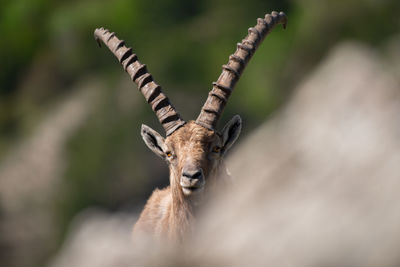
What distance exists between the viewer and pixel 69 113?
33.7 m

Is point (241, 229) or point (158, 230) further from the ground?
point (158, 230)

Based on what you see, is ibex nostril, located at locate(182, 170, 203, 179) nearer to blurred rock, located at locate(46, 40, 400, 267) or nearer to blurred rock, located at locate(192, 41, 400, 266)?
Answer: blurred rock, located at locate(46, 40, 400, 267)

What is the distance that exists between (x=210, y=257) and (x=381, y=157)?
159cm

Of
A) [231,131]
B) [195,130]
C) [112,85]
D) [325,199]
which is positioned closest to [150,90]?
[195,130]

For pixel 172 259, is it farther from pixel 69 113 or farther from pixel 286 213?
pixel 69 113

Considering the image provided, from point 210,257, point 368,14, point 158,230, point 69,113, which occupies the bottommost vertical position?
point 210,257

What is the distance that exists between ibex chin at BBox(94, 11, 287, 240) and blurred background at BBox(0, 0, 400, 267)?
15.1 meters

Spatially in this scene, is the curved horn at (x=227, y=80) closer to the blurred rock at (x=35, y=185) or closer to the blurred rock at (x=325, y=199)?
the blurred rock at (x=325, y=199)

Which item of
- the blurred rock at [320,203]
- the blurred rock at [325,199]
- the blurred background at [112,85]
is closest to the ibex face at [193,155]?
the blurred rock at [320,203]

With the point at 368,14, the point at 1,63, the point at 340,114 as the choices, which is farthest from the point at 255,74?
the point at 340,114

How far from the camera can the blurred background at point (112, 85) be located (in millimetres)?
29969

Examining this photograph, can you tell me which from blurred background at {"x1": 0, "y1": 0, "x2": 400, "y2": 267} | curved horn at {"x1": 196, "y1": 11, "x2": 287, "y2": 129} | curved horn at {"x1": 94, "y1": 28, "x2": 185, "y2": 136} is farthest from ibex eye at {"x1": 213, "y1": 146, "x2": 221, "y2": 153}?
blurred background at {"x1": 0, "y1": 0, "x2": 400, "y2": 267}

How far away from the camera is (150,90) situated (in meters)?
11.7

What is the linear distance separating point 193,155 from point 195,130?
2.01ft
